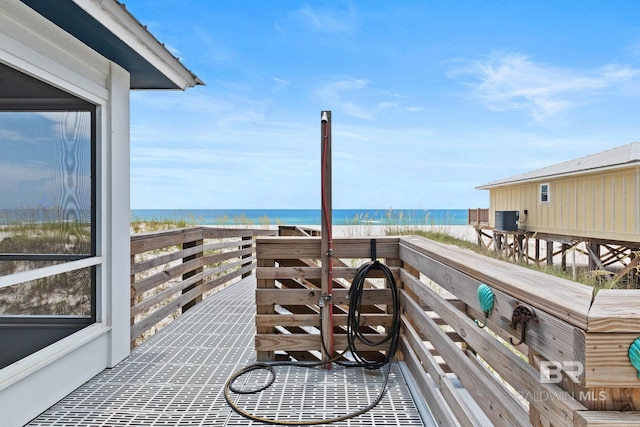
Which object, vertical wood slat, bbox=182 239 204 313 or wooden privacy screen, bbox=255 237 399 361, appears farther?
vertical wood slat, bbox=182 239 204 313

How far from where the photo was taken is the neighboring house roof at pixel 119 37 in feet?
7.40

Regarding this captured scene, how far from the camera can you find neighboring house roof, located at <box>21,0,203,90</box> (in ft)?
7.40

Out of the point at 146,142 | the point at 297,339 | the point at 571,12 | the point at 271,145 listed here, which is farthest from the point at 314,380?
the point at 146,142

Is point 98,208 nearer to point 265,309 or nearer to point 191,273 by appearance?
point 265,309

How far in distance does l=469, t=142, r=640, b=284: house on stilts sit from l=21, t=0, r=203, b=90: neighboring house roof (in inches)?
289

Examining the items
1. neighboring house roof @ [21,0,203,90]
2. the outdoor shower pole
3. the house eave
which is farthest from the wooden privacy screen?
the house eave

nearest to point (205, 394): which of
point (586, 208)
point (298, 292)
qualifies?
point (298, 292)

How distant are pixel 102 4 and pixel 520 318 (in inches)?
105

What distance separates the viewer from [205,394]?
100 inches

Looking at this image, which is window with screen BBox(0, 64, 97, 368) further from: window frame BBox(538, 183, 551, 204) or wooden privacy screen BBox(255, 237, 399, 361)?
window frame BBox(538, 183, 551, 204)

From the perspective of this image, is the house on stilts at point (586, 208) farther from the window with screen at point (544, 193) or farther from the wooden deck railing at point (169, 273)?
the wooden deck railing at point (169, 273)

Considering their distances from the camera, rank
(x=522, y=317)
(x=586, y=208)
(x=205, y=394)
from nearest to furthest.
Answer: (x=522, y=317) → (x=205, y=394) → (x=586, y=208)

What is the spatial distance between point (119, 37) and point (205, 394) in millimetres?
2378

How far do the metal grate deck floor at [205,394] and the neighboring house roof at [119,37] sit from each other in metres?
2.31
